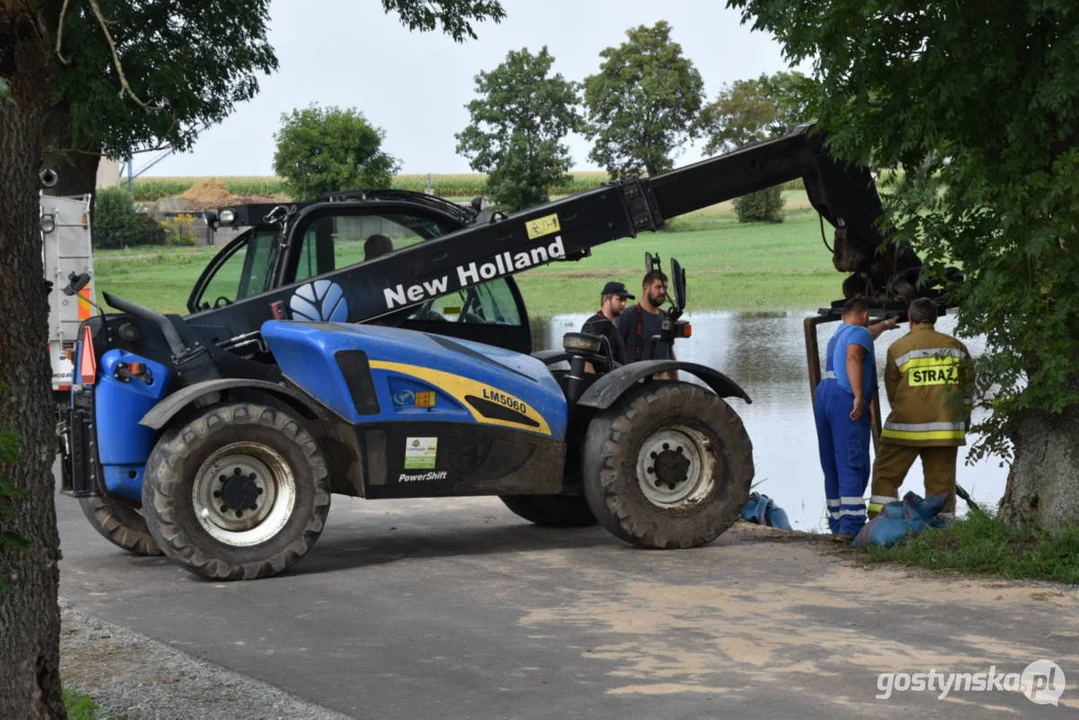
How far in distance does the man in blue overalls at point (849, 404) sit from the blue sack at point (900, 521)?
25.5 inches

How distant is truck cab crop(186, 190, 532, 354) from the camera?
11641 millimetres

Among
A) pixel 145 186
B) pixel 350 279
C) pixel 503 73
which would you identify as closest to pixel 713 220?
pixel 503 73

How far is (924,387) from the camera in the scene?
1158cm

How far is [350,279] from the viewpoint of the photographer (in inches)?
455

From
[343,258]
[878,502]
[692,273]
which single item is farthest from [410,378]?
[692,273]

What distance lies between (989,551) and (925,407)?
1686 mm

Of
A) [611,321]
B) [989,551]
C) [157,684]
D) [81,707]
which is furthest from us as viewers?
[611,321]

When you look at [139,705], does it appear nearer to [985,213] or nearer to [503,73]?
[985,213]

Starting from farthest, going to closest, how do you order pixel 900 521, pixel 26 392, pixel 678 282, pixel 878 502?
pixel 878 502 < pixel 678 282 < pixel 900 521 < pixel 26 392

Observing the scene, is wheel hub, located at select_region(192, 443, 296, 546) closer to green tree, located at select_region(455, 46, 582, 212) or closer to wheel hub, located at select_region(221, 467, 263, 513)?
wheel hub, located at select_region(221, 467, 263, 513)

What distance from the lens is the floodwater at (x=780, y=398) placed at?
16359mm

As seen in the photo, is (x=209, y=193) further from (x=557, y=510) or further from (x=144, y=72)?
(x=557, y=510)

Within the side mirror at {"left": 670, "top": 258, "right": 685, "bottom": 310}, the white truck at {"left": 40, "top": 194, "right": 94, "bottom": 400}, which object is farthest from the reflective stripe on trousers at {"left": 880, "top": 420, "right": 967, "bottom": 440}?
the white truck at {"left": 40, "top": 194, "right": 94, "bottom": 400}

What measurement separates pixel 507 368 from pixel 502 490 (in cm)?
85
